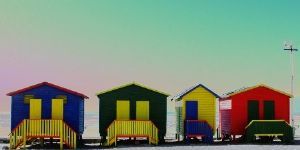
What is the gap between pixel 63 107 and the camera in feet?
107

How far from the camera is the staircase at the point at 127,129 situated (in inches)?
1277

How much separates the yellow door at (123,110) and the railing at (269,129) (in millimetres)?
7981

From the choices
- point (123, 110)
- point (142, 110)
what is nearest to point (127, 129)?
point (123, 110)

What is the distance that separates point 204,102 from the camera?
114 ft

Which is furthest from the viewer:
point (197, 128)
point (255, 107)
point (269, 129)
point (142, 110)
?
point (255, 107)

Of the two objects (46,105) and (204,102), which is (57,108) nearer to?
(46,105)

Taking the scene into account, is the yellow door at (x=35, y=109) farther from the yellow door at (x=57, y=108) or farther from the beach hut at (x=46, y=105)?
the yellow door at (x=57, y=108)

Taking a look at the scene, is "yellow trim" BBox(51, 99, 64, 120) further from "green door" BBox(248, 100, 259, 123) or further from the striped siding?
"green door" BBox(248, 100, 259, 123)

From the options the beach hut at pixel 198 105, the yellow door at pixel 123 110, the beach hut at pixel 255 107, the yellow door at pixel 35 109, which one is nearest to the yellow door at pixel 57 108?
the yellow door at pixel 35 109

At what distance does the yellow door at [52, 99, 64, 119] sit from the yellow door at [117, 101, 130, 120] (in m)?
3.62

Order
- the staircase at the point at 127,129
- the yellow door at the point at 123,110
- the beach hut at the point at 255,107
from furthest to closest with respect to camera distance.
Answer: the beach hut at the point at 255,107, the yellow door at the point at 123,110, the staircase at the point at 127,129

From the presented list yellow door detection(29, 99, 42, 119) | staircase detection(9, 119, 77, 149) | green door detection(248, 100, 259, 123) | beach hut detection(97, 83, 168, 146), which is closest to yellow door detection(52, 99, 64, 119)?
yellow door detection(29, 99, 42, 119)

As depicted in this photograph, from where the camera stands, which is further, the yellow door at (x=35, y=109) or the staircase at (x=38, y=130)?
the yellow door at (x=35, y=109)

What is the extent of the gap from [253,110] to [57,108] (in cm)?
1309
